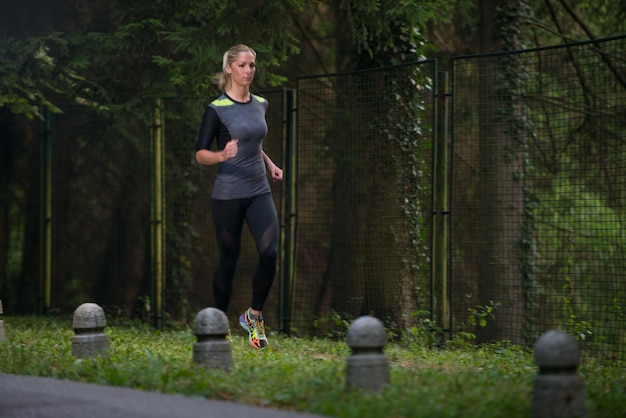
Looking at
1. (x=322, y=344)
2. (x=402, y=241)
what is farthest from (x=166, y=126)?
(x=322, y=344)

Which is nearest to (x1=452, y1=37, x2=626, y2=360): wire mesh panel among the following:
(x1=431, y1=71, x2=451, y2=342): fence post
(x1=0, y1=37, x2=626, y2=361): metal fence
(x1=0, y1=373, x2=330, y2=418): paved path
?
(x1=0, y1=37, x2=626, y2=361): metal fence

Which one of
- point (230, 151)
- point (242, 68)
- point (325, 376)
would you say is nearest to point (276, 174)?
point (230, 151)

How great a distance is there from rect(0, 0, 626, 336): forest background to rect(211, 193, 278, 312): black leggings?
2966 millimetres

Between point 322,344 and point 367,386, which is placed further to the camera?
point 322,344

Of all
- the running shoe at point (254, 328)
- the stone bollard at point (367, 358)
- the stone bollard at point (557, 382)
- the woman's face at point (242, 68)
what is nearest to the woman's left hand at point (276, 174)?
the woman's face at point (242, 68)

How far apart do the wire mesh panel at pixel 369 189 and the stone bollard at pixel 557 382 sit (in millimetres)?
6278

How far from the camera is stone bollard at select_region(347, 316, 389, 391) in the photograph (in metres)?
7.06

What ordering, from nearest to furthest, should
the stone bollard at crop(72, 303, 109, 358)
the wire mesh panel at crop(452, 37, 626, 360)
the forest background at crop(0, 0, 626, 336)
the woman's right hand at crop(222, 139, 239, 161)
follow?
the stone bollard at crop(72, 303, 109, 358) < the woman's right hand at crop(222, 139, 239, 161) < the wire mesh panel at crop(452, 37, 626, 360) < the forest background at crop(0, 0, 626, 336)

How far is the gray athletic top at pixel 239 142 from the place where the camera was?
10.5 m

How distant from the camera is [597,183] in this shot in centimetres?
1216

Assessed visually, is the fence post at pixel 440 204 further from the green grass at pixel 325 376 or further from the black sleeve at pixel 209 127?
the black sleeve at pixel 209 127

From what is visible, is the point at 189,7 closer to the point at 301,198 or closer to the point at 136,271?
the point at 301,198

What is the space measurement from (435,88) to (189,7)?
3.68 metres

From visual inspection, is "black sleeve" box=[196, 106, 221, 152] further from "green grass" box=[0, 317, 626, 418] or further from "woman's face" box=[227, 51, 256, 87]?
"green grass" box=[0, 317, 626, 418]
